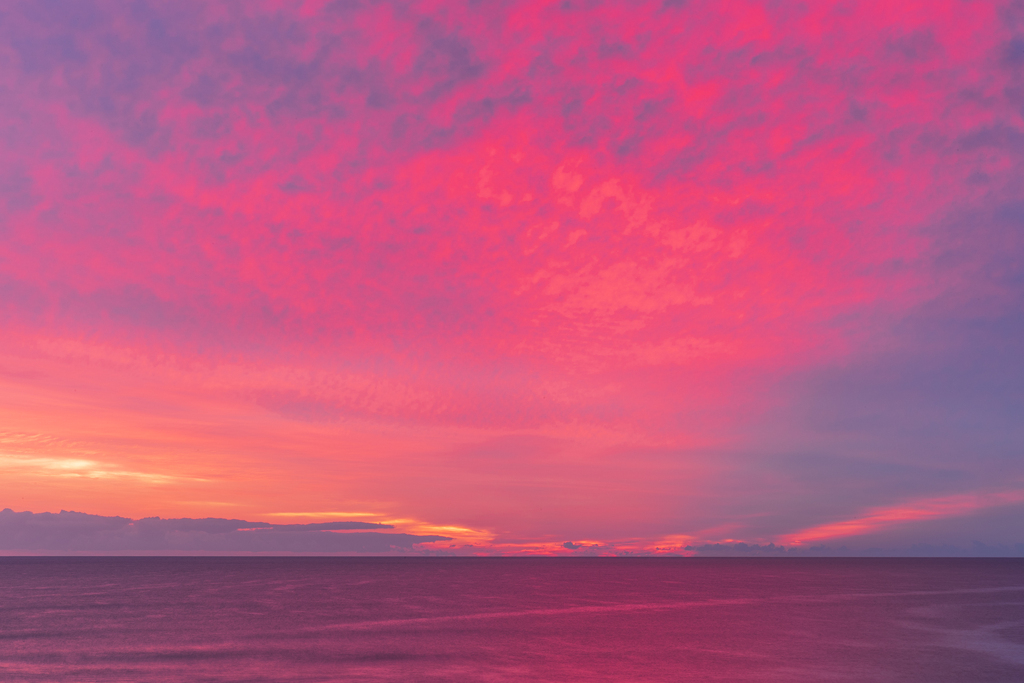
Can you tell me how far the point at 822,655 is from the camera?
5672 centimetres

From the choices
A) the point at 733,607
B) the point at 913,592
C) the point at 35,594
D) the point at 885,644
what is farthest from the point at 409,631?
the point at 913,592

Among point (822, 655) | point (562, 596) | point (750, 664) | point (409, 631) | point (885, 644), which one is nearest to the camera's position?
point (750, 664)

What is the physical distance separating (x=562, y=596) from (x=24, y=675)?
93.3 metres

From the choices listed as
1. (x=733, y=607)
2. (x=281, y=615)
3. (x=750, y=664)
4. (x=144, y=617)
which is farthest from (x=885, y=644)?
(x=144, y=617)

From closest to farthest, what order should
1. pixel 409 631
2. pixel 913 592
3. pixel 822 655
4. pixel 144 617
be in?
pixel 822 655, pixel 409 631, pixel 144 617, pixel 913 592

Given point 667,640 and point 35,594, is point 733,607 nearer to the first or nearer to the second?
point 667,640

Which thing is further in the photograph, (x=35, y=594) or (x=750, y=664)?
(x=35, y=594)

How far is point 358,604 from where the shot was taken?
10106 centimetres

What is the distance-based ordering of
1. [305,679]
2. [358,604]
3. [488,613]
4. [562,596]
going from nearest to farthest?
[305,679] → [488,613] → [358,604] → [562,596]

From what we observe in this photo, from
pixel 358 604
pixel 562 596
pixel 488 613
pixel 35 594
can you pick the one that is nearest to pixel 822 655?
pixel 488 613

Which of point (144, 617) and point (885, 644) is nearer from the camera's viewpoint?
point (885, 644)

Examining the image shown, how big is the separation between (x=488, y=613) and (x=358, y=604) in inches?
836

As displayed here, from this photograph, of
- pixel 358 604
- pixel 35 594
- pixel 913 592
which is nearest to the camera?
pixel 358 604

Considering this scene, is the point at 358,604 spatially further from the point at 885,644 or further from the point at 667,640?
the point at 885,644
